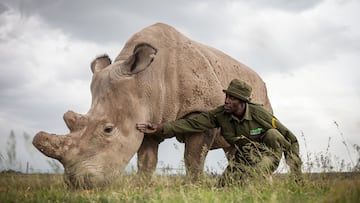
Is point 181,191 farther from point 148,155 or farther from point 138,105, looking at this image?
point 148,155

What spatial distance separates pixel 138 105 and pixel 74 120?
88 cm

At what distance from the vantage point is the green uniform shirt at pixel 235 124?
7379 mm

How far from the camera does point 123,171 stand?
6.89 metres

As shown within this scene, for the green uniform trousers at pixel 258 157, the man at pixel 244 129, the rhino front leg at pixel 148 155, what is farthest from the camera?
the rhino front leg at pixel 148 155

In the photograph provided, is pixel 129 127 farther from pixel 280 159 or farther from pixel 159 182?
pixel 280 159

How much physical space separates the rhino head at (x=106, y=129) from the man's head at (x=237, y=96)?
1.08 meters

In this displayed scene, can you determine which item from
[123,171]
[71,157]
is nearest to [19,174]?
[71,157]

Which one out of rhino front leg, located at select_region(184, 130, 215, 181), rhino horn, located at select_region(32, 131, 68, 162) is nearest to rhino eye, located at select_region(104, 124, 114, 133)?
rhino horn, located at select_region(32, 131, 68, 162)

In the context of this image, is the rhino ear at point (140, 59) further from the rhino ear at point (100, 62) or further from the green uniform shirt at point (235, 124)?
the rhino ear at point (100, 62)

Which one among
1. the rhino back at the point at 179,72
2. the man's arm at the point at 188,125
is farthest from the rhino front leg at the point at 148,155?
the man's arm at the point at 188,125

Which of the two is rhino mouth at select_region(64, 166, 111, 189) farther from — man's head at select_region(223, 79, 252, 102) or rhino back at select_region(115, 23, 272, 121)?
man's head at select_region(223, 79, 252, 102)

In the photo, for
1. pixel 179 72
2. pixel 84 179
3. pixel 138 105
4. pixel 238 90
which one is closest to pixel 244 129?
pixel 238 90

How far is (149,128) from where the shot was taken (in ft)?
23.9

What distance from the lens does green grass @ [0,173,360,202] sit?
502 cm
